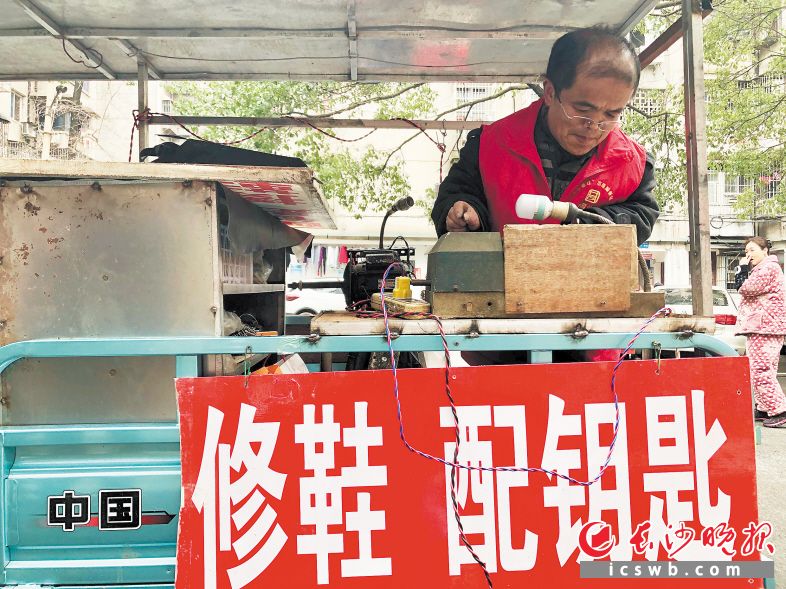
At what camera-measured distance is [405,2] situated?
8.58ft

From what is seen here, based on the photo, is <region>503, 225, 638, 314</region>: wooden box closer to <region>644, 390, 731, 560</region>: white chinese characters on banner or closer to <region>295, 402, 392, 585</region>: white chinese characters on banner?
<region>644, 390, 731, 560</region>: white chinese characters on banner

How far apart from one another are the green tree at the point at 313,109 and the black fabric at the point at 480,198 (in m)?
4.98

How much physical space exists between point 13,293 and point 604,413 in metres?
1.68

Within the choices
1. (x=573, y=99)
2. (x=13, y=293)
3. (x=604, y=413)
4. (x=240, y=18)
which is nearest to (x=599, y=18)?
(x=573, y=99)

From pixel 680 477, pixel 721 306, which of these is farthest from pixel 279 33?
pixel 721 306

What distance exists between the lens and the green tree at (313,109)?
8430mm

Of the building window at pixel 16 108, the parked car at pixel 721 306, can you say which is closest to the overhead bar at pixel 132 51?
the parked car at pixel 721 306

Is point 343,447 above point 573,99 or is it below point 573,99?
below

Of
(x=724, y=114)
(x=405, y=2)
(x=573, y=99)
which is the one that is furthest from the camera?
(x=724, y=114)

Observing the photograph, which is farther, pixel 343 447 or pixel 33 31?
pixel 33 31

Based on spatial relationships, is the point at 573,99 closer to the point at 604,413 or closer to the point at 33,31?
the point at 604,413

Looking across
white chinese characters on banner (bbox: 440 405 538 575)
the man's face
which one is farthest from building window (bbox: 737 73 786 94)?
white chinese characters on banner (bbox: 440 405 538 575)

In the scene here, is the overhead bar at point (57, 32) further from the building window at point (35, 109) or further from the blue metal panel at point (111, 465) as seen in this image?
the building window at point (35, 109)

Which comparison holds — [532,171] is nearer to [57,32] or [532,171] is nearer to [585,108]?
[585,108]
